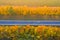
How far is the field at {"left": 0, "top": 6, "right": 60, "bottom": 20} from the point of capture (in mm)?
7895

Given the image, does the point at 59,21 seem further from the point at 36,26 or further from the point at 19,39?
the point at 19,39

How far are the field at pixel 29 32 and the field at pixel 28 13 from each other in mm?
819

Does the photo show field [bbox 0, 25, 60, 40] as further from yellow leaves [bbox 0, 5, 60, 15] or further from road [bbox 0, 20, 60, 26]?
yellow leaves [bbox 0, 5, 60, 15]

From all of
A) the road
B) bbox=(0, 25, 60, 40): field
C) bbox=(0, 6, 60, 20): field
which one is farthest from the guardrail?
bbox=(0, 6, 60, 20): field

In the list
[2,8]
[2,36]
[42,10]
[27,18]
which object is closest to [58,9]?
[42,10]

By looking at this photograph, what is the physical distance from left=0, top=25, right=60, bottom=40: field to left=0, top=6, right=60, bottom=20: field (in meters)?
0.82

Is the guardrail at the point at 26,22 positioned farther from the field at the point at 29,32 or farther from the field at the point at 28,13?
the field at the point at 28,13

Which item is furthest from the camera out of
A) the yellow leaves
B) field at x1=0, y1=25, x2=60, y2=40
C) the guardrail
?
the yellow leaves

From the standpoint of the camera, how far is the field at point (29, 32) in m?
6.94

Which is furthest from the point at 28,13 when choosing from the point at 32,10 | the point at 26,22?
the point at 26,22

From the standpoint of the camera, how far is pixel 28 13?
27.0 ft

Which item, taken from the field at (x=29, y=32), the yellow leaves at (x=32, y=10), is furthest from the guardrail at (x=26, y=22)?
the yellow leaves at (x=32, y=10)

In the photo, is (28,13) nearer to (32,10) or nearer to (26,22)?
(32,10)

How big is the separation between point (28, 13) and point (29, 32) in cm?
138
